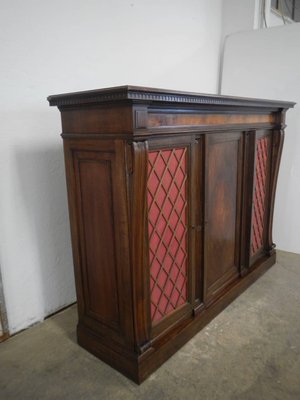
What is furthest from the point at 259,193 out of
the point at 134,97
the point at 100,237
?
the point at 134,97

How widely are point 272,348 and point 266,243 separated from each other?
3.74 ft

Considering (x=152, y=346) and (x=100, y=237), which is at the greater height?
(x=100, y=237)

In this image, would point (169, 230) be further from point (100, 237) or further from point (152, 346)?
point (152, 346)

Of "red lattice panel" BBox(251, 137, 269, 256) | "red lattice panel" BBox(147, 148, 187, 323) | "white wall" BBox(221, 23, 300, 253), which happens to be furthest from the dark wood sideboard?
"white wall" BBox(221, 23, 300, 253)

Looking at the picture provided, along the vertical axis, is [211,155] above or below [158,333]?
above

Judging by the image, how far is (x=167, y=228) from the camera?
1699mm

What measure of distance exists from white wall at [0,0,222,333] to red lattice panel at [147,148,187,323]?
82cm

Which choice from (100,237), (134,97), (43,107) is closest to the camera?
(134,97)

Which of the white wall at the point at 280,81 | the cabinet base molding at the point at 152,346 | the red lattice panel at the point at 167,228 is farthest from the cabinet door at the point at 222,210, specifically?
the white wall at the point at 280,81

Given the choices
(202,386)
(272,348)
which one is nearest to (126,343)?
(202,386)

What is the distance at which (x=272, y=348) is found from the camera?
6.12ft

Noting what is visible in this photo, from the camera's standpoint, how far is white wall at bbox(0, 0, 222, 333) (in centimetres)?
183

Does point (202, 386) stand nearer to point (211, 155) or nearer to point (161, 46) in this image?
point (211, 155)

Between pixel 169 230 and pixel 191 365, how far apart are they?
739 millimetres
